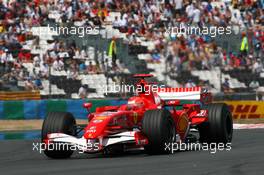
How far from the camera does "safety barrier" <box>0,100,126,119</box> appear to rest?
983 inches

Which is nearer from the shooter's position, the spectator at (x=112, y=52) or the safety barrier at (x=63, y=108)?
the safety barrier at (x=63, y=108)

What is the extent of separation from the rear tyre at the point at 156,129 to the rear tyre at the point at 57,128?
1388 mm

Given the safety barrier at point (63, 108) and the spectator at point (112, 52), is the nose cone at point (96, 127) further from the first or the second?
the spectator at point (112, 52)

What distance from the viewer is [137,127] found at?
12797 millimetres

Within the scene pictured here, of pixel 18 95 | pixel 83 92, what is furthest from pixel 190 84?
pixel 18 95

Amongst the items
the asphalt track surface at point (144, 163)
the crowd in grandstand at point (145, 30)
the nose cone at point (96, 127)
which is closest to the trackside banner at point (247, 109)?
the crowd in grandstand at point (145, 30)

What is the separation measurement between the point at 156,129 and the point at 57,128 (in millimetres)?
1711

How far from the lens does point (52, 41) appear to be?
26.7m

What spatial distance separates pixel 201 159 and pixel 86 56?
1498 cm

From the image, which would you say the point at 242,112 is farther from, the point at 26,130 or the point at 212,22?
the point at 26,130

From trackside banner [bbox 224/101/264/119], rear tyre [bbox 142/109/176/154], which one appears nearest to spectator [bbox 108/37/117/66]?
trackside banner [bbox 224/101/264/119]

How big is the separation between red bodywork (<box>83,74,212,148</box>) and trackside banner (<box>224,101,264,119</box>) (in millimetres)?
10236

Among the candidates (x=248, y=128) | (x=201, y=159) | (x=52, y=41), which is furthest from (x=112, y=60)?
(x=201, y=159)

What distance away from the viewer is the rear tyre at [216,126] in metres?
13.7
